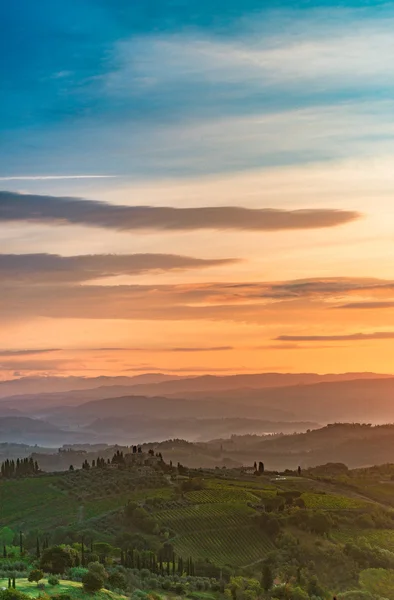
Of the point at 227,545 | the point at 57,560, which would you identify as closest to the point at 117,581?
Result: the point at 57,560

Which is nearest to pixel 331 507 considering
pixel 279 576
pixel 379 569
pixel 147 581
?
pixel 379 569

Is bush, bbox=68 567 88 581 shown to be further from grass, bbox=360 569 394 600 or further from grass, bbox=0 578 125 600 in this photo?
grass, bbox=360 569 394 600

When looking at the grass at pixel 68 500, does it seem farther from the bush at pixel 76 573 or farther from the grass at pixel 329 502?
the bush at pixel 76 573

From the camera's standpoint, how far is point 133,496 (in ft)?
573

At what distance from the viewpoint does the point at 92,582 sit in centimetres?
7275

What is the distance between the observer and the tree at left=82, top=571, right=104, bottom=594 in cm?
7238

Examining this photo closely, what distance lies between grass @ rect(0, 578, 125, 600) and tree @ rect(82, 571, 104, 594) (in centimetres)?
39

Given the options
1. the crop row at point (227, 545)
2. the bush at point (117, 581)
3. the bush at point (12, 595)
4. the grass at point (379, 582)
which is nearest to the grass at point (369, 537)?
the crop row at point (227, 545)

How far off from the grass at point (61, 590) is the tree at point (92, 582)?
1.27ft

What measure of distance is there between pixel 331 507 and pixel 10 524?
58.2 metres

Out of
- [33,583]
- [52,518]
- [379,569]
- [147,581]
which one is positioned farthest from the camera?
[52,518]

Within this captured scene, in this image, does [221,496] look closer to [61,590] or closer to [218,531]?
[218,531]

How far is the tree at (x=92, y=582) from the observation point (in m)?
72.4

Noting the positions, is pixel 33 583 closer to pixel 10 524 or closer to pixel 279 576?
pixel 279 576
